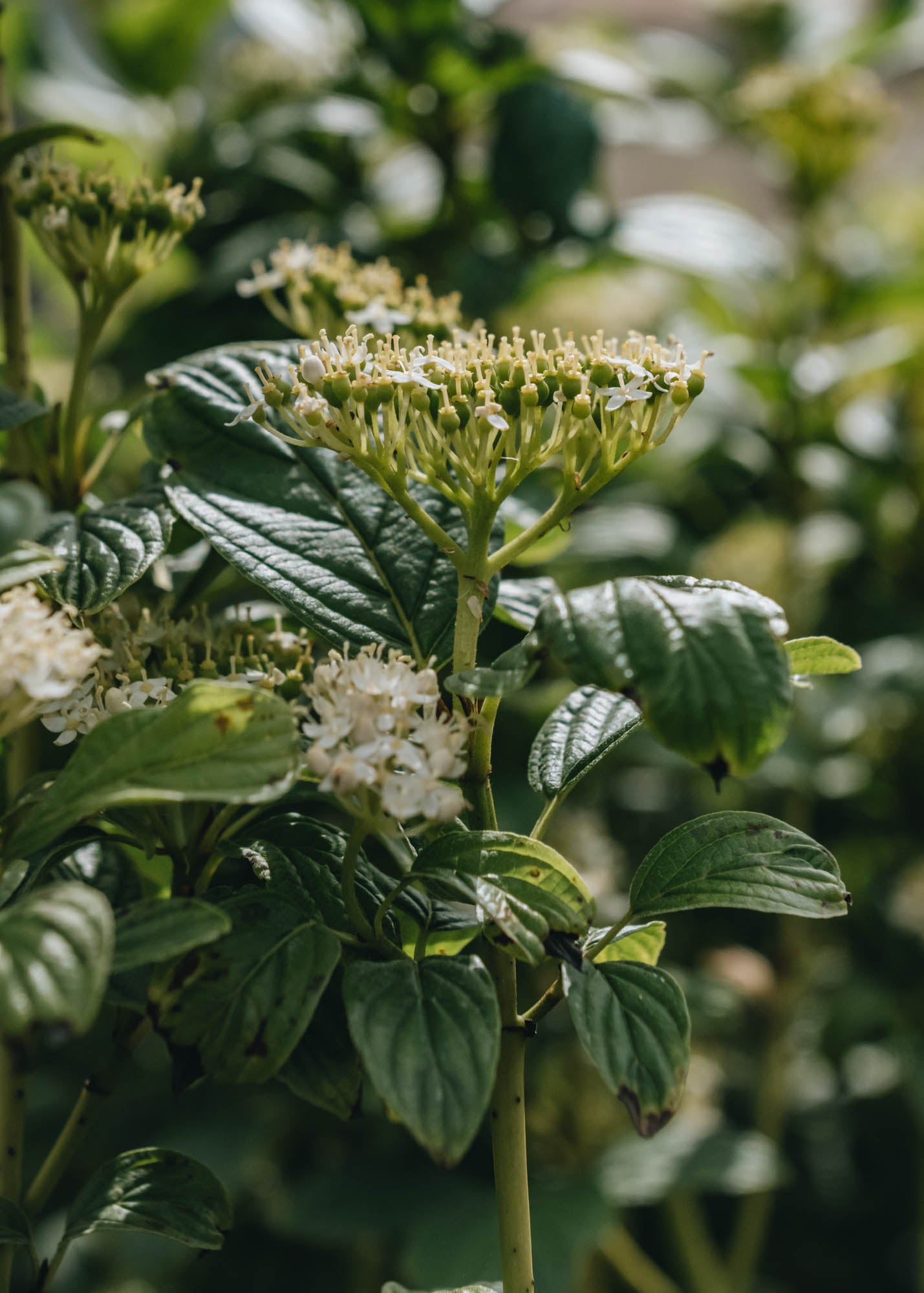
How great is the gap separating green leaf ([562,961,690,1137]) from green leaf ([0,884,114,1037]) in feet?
0.43

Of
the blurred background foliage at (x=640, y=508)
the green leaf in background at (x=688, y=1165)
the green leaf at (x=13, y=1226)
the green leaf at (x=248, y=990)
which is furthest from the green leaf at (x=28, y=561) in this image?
the green leaf in background at (x=688, y=1165)

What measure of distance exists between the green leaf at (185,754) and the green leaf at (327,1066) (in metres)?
0.10

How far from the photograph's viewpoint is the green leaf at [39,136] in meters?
0.49

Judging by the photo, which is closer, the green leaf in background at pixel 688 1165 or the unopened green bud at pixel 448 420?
the unopened green bud at pixel 448 420

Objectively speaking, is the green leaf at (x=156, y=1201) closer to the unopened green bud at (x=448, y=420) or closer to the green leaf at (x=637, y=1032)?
the green leaf at (x=637, y=1032)

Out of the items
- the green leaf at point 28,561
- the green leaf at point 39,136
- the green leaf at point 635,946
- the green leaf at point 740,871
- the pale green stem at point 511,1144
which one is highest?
the green leaf at point 39,136

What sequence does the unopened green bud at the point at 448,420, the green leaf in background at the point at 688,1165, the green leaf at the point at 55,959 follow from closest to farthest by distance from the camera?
the green leaf at the point at 55,959 < the unopened green bud at the point at 448,420 < the green leaf in background at the point at 688,1165

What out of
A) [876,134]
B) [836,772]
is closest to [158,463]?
[836,772]

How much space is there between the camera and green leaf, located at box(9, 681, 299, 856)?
311mm

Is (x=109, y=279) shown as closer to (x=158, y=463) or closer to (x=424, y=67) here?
(x=158, y=463)

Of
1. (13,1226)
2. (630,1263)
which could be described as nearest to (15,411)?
(13,1226)

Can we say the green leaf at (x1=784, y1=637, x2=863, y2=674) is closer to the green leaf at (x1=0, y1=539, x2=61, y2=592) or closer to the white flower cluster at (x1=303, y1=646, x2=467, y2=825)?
the white flower cluster at (x1=303, y1=646, x2=467, y2=825)

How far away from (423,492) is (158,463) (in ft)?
0.41

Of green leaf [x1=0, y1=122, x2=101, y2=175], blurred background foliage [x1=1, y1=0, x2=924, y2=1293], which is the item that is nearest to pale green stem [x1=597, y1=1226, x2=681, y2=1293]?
blurred background foliage [x1=1, y1=0, x2=924, y2=1293]
